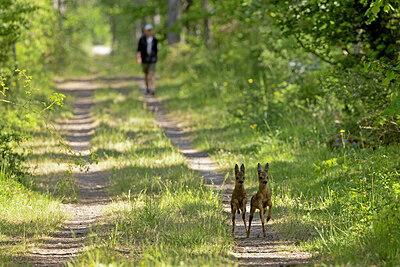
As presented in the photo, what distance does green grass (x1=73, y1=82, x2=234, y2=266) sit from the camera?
552cm

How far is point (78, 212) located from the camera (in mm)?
8070

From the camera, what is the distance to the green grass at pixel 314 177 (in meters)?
5.62

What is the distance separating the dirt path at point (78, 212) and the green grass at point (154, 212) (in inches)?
8.6

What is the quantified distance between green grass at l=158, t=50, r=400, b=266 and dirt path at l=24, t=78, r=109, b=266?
91.5 inches

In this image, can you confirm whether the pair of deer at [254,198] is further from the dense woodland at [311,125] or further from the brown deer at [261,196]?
the dense woodland at [311,125]

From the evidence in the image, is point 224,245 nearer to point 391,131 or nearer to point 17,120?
point 391,131

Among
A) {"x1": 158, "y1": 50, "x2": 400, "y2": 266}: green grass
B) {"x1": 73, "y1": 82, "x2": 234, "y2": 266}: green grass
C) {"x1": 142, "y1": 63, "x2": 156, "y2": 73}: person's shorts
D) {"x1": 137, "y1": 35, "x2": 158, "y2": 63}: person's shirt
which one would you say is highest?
{"x1": 137, "y1": 35, "x2": 158, "y2": 63}: person's shirt

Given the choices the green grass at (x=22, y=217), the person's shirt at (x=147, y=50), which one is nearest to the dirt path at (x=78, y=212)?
the green grass at (x=22, y=217)

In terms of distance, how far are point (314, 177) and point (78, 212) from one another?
3614 millimetres

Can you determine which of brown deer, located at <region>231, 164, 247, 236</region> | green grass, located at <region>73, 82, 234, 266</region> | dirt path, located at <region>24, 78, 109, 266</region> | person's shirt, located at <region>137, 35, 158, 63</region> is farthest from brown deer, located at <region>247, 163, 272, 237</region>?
person's shirt, located at <region>137, 35, 158, 63</region>

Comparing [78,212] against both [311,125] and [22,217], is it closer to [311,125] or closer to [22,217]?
[22,217]

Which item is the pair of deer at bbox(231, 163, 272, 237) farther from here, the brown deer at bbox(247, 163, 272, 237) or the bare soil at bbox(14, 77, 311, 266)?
the bare soil at bbox(14, 77, 311, 266)

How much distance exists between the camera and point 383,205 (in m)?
6.25

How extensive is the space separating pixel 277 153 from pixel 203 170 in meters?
1.41
